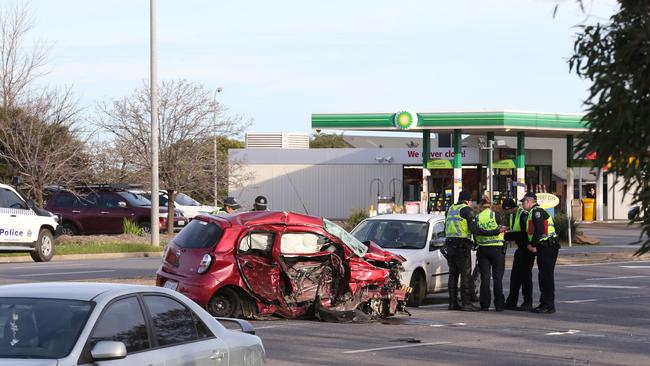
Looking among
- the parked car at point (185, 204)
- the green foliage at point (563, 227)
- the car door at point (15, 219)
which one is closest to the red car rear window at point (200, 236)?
the car door at point (15, 219)

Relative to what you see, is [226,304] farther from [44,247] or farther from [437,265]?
[44,247]

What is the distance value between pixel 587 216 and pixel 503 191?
4.76 m

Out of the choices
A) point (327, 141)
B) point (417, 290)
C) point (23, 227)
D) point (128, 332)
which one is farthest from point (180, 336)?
point (327, 141)

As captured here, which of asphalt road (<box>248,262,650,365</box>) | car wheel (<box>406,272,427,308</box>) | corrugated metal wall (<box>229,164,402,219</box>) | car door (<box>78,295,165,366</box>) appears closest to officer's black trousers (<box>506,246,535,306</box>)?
asphalt road (<box>248,262,650,365</box>)

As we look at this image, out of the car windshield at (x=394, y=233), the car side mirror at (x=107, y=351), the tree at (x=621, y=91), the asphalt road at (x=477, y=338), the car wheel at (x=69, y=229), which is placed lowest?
the asphalt road at (x=477, y=338)

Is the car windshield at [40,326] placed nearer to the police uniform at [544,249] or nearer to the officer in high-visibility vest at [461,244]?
the officer in high-visibility vest at [461,244]

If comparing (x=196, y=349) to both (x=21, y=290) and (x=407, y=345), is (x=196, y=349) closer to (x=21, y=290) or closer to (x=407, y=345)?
(x=21, y=290)

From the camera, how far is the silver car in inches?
286

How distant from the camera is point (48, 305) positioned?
7.66m

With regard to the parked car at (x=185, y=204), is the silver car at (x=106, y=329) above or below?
below

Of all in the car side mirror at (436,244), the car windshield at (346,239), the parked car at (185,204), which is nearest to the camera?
the car windshield at (346,239)

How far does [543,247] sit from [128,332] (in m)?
11.9

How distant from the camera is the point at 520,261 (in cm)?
1906

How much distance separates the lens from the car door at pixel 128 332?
751 centimetres
